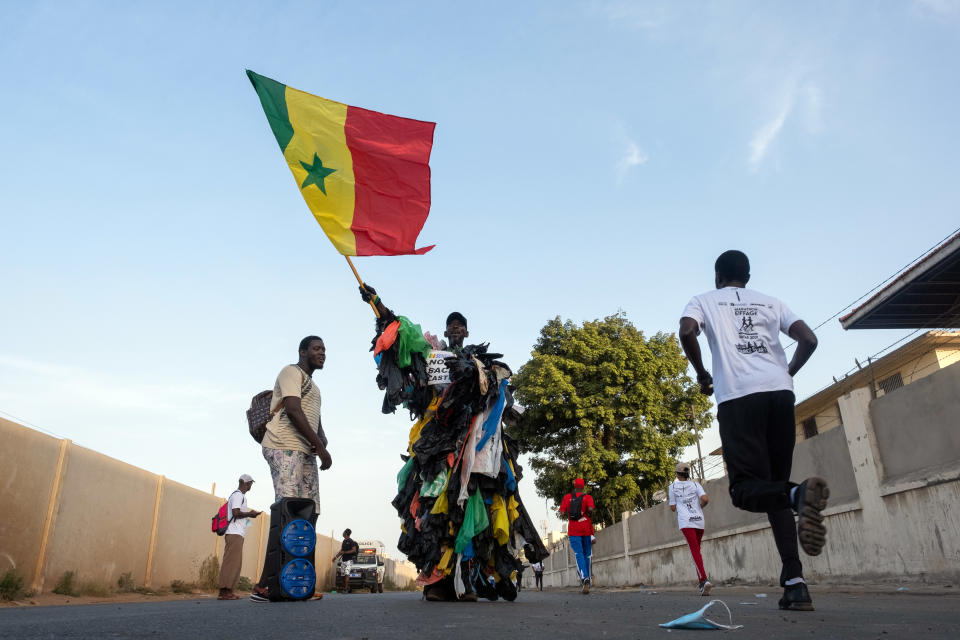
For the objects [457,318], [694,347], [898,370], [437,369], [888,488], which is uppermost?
[898,370]

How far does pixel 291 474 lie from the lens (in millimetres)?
5340

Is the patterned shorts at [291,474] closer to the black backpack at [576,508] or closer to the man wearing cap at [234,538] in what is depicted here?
the man wearing cap at [234,538]

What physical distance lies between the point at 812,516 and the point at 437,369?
319 centimetres

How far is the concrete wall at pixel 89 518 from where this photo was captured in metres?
8.73

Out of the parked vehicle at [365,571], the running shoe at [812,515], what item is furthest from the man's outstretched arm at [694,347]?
the parked vehicle at [365,571]

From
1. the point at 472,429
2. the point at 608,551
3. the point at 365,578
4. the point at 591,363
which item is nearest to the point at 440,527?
the point at 472,429

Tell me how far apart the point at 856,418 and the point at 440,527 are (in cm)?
515

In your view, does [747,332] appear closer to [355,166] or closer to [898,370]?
[355,166]

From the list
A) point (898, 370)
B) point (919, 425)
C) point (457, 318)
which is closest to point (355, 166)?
point (457, 318)

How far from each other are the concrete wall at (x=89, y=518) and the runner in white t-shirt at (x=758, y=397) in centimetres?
864

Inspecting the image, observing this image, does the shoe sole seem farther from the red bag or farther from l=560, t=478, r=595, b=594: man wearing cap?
l=560, t=478, r=595, b=594: man wearing cap

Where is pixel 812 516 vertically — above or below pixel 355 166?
below

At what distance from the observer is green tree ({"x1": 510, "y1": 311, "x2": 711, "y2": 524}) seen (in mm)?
24656

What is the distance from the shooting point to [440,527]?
17.0 ft
